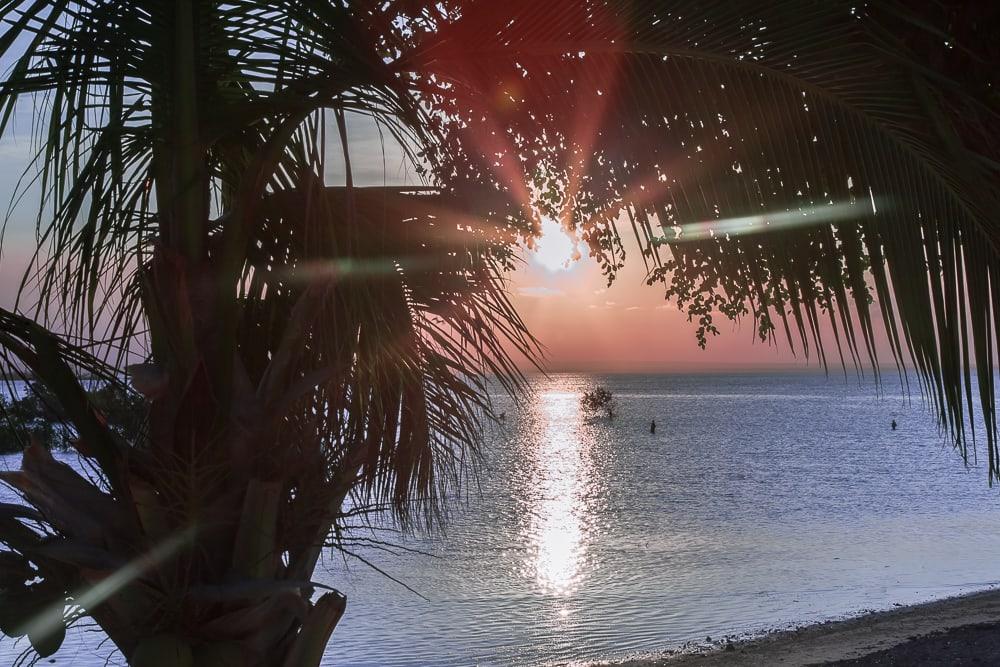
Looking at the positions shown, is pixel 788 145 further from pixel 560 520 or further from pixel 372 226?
pixel 560 520

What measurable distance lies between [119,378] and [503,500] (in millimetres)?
30028

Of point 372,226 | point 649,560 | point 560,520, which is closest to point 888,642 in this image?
point 649,560

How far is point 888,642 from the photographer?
10.8 metres

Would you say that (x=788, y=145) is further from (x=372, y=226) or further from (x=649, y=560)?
(x=649, y=560)

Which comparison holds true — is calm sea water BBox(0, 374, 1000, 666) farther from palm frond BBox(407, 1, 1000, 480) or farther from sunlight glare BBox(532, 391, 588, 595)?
palm frond BBox(407, 1, 1000, 480)

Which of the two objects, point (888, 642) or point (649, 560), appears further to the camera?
point (649, 560)

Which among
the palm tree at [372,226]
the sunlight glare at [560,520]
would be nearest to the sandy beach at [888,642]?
the sunlight glare at [560,520]

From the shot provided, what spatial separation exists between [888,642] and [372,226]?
34.5 ft

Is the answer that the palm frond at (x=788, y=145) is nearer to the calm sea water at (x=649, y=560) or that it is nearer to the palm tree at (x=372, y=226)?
the palm tree at (x=372, y=226)

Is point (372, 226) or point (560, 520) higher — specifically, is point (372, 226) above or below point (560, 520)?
above

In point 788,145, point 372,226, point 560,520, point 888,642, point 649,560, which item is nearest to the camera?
point 788,145

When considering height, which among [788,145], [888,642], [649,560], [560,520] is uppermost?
[788,145]

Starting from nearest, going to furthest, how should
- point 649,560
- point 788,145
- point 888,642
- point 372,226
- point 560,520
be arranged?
point 788,145 → point 372,226 → point 888,642 → point 649,560 → point 560,520

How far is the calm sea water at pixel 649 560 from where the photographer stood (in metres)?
14.1
